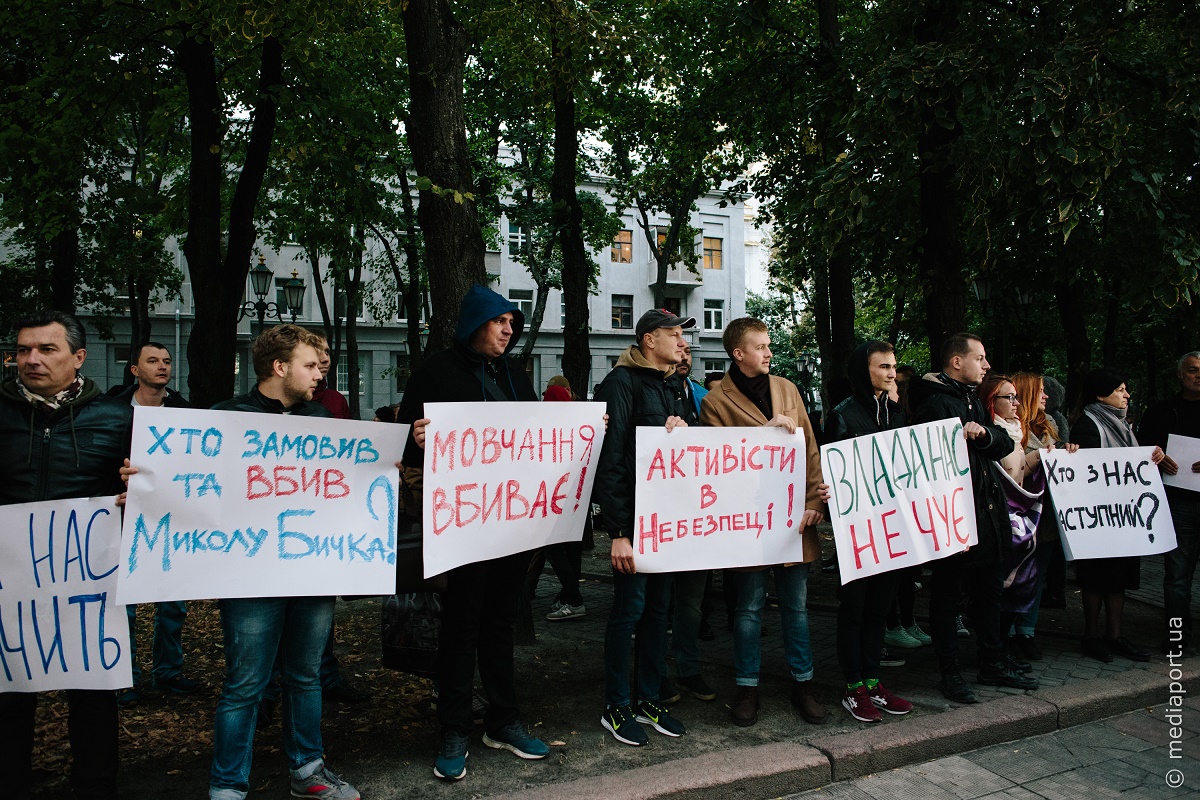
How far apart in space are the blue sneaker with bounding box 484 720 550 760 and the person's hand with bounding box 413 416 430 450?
4.79ft

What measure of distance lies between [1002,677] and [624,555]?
2.60 metres

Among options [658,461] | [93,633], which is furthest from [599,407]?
[93,633]

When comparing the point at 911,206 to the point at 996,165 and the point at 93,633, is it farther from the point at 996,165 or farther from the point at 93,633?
the point at 93,633

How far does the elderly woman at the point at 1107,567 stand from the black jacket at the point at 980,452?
1.19 meters

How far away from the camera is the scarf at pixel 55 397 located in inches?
131

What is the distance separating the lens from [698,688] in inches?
198

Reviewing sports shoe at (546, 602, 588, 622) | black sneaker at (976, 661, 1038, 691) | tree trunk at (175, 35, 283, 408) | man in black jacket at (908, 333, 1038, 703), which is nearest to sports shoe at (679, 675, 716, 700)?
man in black jacket at (908, 333, 1038, 703)

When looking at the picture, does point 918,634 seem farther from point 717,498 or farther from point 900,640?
point 717,498

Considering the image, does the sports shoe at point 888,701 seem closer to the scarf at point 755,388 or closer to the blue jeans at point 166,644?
the scarf at point 755,388

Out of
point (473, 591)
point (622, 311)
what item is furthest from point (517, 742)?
point (622, 311)

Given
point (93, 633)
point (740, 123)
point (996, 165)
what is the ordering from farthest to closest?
point (740, 123), point (996, 165), point (93, 633)

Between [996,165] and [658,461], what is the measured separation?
5.29m

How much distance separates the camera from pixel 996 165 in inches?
307

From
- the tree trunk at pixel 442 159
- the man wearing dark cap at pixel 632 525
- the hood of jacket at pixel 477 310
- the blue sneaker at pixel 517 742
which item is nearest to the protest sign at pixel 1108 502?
→ the man wearing dark cap at pixel 632 525
